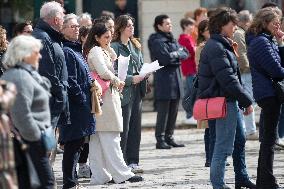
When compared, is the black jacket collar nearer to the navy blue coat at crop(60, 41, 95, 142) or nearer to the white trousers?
the navy blue coat at crop(60, 41, 95, 142)

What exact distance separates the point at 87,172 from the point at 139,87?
4.46 feet

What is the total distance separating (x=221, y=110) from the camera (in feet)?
39.2

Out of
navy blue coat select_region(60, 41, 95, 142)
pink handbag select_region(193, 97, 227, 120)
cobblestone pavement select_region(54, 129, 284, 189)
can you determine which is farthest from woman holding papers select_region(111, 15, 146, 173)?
pink handbag select_region(193, 97, 227, 120)

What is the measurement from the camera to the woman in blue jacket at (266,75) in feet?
39.3

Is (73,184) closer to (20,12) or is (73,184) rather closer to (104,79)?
(104,79)

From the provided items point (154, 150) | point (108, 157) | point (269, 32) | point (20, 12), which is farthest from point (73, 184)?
point (20, 12)

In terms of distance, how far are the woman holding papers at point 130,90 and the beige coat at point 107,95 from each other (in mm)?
743

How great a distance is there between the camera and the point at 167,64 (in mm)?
17672

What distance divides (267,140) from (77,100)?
214 centimetres

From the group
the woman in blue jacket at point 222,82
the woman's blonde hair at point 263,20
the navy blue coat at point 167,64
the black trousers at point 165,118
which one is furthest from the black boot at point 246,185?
the black trousers at point 165,118

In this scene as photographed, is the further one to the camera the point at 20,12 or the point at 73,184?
the point at 20,12

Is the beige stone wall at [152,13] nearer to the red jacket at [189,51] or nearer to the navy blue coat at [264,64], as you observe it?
the red jacket at [189,51]

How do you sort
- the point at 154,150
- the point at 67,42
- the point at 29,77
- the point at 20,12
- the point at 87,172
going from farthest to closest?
the point at 20,12
the point at 154,150
the point at 87,172
the point at 67,42
the point at 29,77

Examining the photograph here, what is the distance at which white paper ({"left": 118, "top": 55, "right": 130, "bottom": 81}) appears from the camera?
A: 13.8 m
